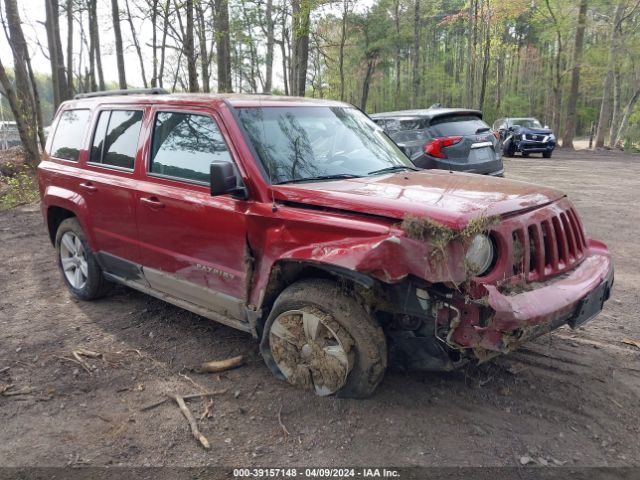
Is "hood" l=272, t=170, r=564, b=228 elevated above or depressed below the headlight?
above

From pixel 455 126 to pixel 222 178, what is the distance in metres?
6.40

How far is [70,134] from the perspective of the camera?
524 centimetres

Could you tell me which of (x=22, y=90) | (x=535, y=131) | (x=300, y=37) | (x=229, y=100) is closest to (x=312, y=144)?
(x=229, y=100)

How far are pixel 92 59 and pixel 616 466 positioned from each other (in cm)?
3050

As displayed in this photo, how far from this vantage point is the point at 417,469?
8.76 feet

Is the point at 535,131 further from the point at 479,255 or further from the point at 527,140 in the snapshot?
the point at 479,255

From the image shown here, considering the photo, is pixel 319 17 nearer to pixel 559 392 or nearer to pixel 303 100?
pixel 303 100

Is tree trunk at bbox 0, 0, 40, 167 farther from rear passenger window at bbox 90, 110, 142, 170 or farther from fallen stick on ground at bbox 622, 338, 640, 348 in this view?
fallen stick on ground at bbox 622, 338, 640, 348

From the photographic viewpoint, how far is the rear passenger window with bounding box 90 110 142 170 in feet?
14.3

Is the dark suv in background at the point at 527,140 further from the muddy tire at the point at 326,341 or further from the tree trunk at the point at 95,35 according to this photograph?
the muddy tire at the point at 326,341

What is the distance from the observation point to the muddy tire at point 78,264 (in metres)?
4.98

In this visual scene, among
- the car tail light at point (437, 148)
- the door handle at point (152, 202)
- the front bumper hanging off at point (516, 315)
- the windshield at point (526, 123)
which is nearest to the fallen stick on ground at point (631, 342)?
the front bumper hanging off at point (516, 315)

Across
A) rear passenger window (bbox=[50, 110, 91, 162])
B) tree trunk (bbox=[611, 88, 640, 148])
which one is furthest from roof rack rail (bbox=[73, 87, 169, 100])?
tree trunk (bbox=[611, 88, 640, 148])

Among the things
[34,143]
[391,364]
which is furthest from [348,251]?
[34,143]
